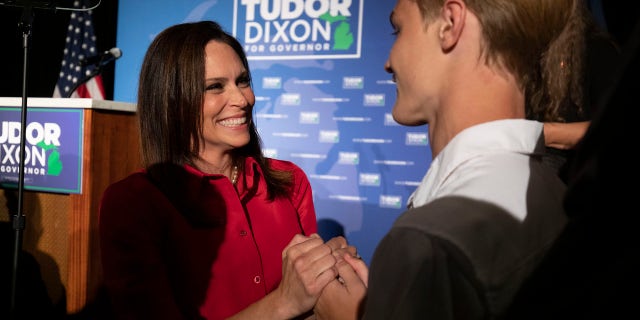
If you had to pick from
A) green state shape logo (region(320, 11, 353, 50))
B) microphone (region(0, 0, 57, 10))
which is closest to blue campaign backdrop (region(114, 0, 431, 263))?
green state shape logo (region(320, 11, 353, 50))

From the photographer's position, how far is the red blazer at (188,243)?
1.29 meters

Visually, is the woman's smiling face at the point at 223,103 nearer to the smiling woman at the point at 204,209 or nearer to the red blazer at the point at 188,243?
the smiling woman at the point at 204,209

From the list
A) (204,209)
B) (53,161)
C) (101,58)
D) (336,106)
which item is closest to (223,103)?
(204,209)

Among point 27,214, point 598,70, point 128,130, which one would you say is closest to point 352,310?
point 598,70

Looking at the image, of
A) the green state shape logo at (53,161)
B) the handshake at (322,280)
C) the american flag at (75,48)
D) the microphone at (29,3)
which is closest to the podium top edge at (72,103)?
the green state shape logo at (53,161)

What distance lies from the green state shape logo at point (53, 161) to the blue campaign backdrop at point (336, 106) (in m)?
2.14

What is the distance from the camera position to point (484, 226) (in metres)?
0.62

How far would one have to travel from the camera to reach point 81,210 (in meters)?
2.39

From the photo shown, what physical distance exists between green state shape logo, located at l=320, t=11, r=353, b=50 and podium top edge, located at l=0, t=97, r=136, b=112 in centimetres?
204

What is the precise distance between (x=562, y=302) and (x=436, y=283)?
0.22 metres

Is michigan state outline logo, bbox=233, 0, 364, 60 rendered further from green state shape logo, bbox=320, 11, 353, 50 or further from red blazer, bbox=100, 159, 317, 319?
red blazer, bbox=100, 159, 317, 319

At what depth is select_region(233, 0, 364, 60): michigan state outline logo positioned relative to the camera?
4176 mm

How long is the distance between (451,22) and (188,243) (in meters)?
0.94

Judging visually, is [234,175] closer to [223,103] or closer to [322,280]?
[223,103]
